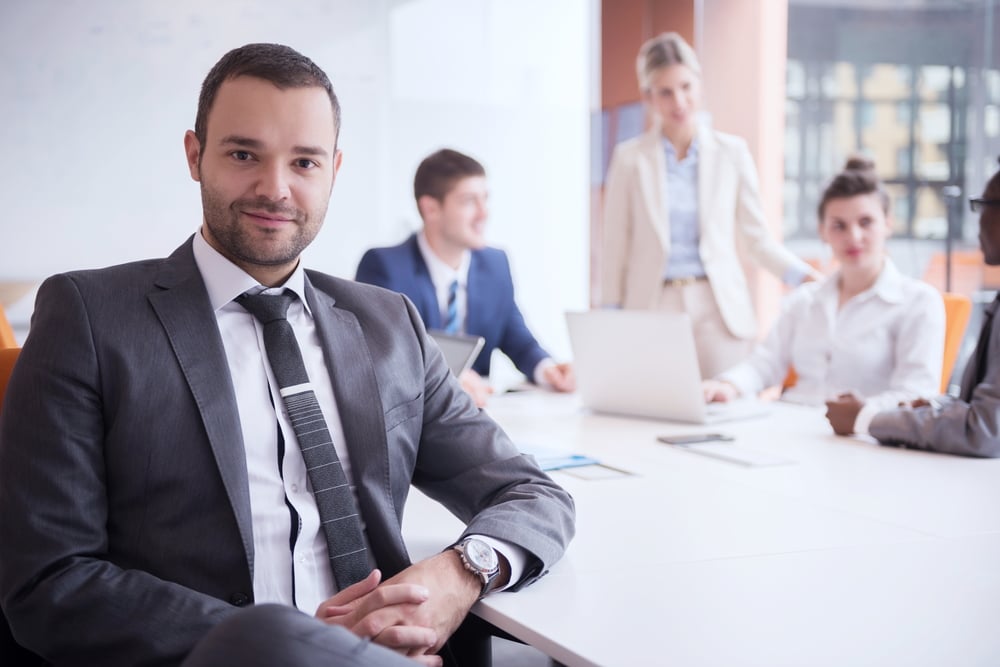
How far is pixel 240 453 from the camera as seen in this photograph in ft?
4.49

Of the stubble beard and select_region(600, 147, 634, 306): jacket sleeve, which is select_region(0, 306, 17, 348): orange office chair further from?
select_region(600, 147, 634, 306): jacket sleeve

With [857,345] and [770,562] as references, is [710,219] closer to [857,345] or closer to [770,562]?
[857,345]

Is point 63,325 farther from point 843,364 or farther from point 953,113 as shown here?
point 953,113

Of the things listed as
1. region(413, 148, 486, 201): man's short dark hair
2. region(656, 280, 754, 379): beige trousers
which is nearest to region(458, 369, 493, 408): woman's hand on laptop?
region(413, 148, 486, 201): man's short dark hair

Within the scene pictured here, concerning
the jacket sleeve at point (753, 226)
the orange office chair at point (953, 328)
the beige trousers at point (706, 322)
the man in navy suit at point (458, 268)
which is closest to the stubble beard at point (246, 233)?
the man in navy suit at point (458, 268)

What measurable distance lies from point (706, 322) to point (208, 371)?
10.0 feet

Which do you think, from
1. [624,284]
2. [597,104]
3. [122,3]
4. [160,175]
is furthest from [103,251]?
[597,104]

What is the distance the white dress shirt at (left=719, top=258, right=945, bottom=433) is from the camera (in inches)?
113

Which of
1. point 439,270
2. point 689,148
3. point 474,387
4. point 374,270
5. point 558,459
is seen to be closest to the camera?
point 558,459

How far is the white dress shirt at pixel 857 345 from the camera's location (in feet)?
9.45

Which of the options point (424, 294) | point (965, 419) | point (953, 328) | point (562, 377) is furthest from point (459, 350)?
point (953, 328)

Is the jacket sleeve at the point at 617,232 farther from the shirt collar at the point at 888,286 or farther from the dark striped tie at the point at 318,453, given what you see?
the dark striped tie at the point at 318,453

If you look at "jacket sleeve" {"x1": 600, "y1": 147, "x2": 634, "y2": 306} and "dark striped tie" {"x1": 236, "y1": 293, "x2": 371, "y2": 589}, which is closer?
"dark striped tie" {"x1": 236, "y1": 293, "x2": 371, "y2": 589}

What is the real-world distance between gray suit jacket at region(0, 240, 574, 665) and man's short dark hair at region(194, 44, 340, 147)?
0.25 m
